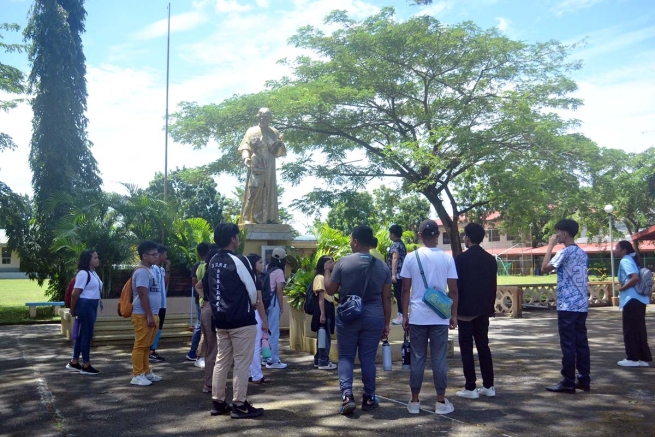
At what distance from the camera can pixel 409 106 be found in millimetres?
19984

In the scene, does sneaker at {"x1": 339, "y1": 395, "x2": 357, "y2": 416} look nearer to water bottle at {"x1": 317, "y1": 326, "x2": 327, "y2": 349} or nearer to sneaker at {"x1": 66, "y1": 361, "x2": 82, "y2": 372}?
water bottle at {"x1": 317, "y1": 326, "x2": 327, "y2": 349}

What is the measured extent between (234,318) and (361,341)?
117 centimetres

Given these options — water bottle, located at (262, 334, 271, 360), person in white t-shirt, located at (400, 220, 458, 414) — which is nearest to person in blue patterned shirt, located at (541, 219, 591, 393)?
person in white t-shirt, located at (400, 220, 458, 414)

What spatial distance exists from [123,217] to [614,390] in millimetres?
11921

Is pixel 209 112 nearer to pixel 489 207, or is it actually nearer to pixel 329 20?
pixel 329 20

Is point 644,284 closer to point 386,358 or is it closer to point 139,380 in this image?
point 386,358

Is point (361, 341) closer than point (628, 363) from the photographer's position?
Yes

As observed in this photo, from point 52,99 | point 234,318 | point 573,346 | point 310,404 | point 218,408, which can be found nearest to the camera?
point 234,318

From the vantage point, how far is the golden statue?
540 inches

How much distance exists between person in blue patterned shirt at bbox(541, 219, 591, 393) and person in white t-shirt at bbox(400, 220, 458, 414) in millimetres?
1420

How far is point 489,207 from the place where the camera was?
70.9ft

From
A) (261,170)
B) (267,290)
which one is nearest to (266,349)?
(267,290)

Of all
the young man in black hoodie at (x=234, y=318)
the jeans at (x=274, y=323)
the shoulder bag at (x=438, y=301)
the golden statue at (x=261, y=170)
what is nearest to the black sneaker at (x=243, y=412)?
the young man in black hoodie at (x=234, y=318)

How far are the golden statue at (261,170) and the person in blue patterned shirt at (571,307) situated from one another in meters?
8.09
